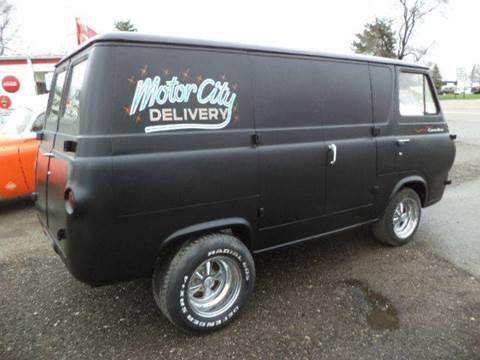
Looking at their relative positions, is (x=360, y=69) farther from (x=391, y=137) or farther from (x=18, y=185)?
(x=18, y=185)

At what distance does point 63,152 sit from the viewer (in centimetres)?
255

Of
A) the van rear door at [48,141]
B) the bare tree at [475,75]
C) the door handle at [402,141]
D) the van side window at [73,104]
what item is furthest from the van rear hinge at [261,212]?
the bare tree at [475,75]

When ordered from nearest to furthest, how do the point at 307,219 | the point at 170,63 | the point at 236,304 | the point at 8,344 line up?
the point at 170,63 < the point at 8,344 < the point at 236,304 < the point at 307,219

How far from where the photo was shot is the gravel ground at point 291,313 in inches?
102

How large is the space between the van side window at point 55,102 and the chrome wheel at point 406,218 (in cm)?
374

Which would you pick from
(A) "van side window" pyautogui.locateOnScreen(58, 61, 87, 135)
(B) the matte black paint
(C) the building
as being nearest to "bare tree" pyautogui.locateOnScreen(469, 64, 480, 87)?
(C) the building

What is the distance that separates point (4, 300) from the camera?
3.26m

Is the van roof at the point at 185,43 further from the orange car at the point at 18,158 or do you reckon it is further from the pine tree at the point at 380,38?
the pine tree at the point at 380,38

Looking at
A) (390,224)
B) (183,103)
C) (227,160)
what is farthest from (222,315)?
(390,224)

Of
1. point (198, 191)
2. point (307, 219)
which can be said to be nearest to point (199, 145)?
point (198, 191)

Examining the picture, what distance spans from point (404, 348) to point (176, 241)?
6.01ft

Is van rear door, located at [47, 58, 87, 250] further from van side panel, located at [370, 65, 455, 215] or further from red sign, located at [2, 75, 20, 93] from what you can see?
red sign, located at [2, 75, 20, 93]

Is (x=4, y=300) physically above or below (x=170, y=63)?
below

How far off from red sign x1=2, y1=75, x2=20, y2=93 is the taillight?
37.6 feet
